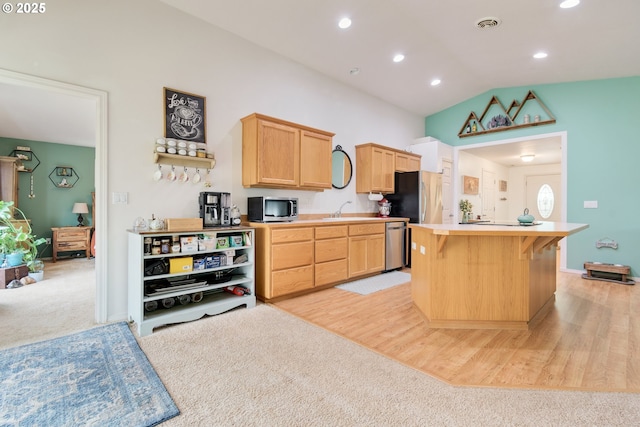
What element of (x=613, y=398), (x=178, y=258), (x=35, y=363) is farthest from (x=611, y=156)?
(x=35, y=363)

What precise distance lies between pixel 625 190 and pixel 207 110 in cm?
628

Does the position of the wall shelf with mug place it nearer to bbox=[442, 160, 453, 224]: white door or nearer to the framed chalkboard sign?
the framed chalkboard sign

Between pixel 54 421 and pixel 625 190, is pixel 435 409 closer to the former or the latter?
pixel 54 421

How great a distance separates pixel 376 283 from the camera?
4230 mm

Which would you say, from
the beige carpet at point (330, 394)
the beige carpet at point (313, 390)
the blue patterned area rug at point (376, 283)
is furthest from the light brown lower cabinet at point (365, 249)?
the beige carpet at point (330, 394)

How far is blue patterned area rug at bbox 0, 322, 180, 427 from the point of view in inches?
61.2

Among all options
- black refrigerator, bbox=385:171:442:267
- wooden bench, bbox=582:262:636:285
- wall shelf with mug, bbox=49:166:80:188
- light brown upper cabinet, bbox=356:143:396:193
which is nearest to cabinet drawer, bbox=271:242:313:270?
light brown upper cabinet, bbox=356:143:396:193

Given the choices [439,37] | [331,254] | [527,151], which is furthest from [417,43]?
[527,151]

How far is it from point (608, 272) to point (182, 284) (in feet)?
19.6

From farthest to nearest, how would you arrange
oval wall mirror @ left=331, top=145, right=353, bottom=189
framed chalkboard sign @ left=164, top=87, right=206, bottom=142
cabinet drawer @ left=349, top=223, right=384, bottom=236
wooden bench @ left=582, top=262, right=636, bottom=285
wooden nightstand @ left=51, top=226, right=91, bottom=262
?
wooden nightstand @ left=51, top=226, right=91, bottom=262, oval wall mirror @ left=331, top=145, right=353, bottom=189, wooden bench @ left=582, top=262, right=636, bottom=285, cabinet drawer @ left=349, top=223, right=384, bottom=236, framed chalkboard sign @ left=164, top=87, right=206, bottom=142

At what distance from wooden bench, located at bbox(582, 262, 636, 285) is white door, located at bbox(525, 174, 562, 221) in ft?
15.9

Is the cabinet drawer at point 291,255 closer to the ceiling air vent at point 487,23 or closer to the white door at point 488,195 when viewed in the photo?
the ceiling air vent at point 487,23

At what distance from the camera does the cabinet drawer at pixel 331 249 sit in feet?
12.5

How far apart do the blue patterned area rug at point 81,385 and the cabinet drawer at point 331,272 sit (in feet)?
6.83
